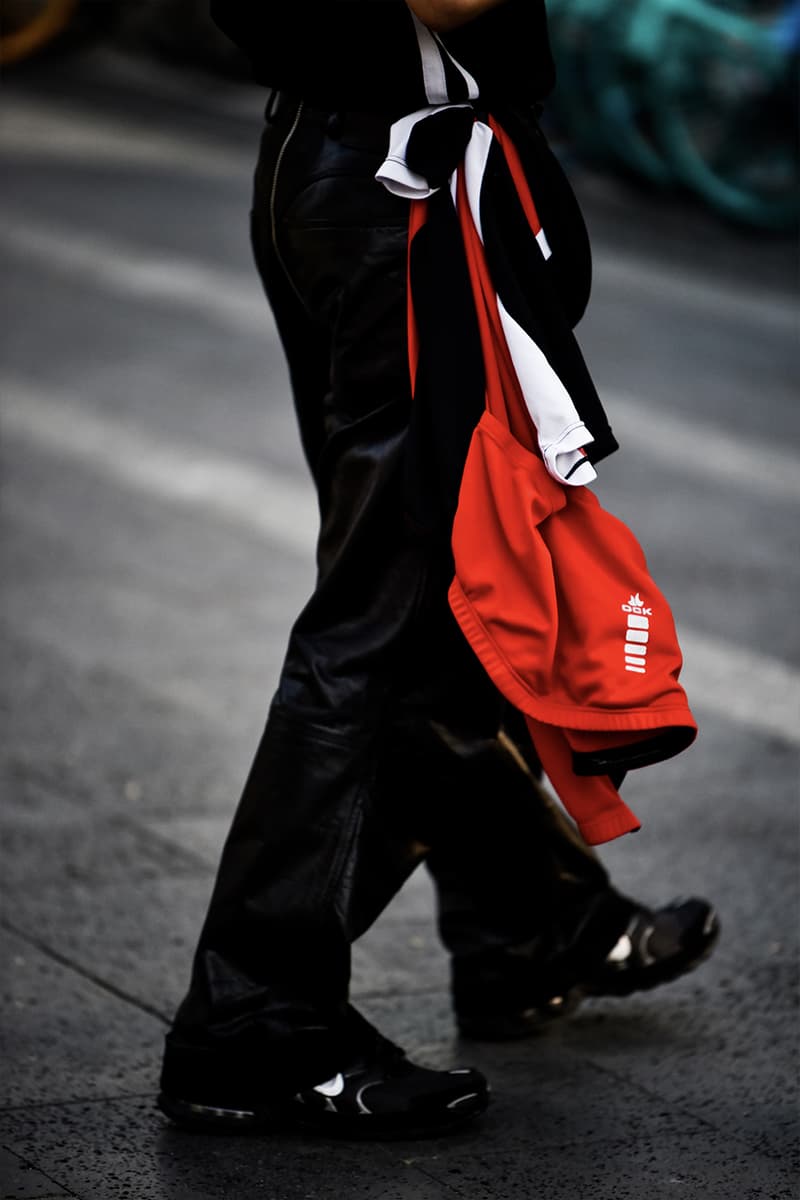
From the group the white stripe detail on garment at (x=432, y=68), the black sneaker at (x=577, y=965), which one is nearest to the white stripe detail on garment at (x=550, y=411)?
the white stripe detail on garment at (x=432, y=68)

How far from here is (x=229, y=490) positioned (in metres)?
6.52

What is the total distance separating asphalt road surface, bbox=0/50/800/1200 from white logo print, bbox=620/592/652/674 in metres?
0.73

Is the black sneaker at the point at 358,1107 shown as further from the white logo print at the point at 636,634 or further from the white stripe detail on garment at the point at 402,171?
the white stripe detail on garment at the point at 402,171

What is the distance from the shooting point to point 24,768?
4422mm

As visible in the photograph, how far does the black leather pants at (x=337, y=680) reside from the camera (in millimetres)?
2807

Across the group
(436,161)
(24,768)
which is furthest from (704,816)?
(436,161)

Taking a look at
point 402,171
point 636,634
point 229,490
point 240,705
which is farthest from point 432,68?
point 229,490

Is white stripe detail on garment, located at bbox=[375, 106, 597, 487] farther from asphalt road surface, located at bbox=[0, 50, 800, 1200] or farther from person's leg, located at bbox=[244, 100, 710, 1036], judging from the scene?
asphalt road surface, located at bbox=[0, 50, 800, 1200]

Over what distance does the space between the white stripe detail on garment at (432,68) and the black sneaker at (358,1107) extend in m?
1.36

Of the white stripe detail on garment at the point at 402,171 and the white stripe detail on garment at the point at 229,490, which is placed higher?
the white stripe detail on garment at the point at 402,171

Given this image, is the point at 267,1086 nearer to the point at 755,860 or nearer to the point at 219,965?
the point at 219,965

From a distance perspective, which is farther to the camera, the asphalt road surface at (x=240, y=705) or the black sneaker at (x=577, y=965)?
the black sneaker at (x=577, y=965)

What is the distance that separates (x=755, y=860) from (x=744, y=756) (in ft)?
1.99

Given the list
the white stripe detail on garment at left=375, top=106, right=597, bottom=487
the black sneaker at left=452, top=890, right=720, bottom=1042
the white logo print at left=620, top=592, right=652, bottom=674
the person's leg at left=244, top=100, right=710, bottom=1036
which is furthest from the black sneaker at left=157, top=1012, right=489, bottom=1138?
the white stripe detail on garment at left=375, top=106, right=597, bottom=487
